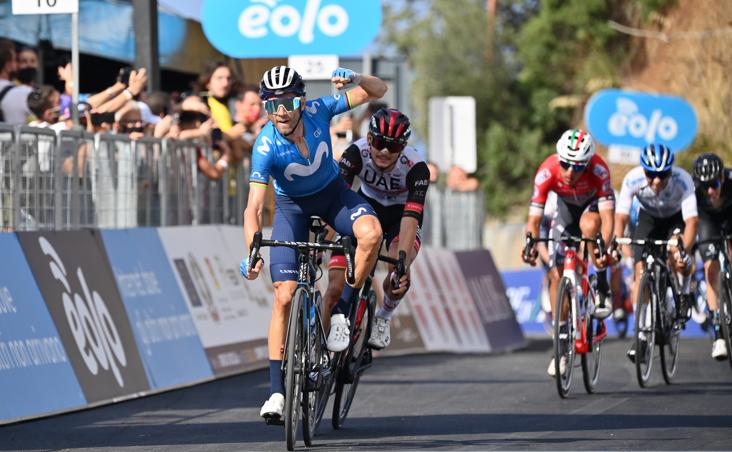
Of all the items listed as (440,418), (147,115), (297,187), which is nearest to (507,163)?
(147,115)

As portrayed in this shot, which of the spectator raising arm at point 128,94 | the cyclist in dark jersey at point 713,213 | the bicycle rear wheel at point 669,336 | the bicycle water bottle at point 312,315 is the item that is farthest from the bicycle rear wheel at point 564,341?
the spectator raising arm at point 128,94

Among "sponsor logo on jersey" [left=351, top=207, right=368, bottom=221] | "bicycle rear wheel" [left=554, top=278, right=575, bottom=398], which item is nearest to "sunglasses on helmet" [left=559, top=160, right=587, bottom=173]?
"bicycle rear wheel" [left=554, top=278, right=575, bottom=398]

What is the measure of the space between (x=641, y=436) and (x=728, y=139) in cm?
2507

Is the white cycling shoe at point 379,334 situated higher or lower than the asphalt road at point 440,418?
higher

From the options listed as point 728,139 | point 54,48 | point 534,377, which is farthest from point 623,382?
point 728,139

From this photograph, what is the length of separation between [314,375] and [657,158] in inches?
227

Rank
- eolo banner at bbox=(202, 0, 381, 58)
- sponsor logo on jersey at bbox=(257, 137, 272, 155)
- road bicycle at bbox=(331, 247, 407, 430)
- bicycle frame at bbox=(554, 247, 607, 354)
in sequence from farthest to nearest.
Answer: eolo banner at bbox=(202, 0, 381, 58), bicycle frame at bbox=(554, 247, 607, 354), road bicycle at bbox=(331, 247, 407, 430), sponsor logo on jersey at bbox=(257, 137, 272, 155)

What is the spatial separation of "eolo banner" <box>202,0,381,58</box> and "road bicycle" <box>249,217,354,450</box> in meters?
5.48

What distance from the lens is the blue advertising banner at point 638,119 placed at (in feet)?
78.7

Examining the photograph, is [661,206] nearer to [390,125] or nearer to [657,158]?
[657,158]

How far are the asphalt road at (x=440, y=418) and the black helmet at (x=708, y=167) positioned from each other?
1962mm

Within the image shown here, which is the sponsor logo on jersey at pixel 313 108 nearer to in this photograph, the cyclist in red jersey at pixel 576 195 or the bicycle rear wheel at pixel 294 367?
the bicycle rear wheel at pixel 294 367

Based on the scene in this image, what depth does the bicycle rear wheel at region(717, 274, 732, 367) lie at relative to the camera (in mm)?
14898

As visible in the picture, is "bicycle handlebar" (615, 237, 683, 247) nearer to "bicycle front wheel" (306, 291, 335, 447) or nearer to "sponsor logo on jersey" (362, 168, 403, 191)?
"sponsor logo on jersey" (362, 168, 403, 191)
